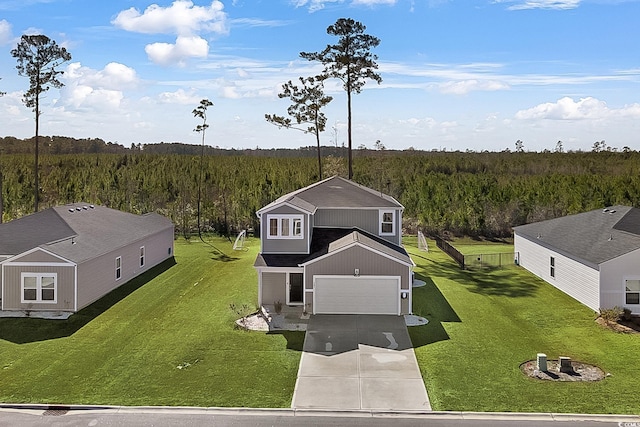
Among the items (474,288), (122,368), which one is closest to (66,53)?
(122,368)

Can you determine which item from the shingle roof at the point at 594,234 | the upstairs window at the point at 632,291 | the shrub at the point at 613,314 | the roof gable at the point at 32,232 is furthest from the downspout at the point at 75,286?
the upstairs window at the point at 632,291

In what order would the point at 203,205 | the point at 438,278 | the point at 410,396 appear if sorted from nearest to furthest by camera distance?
1. the point at 410,396
2. the point at 438,278
3. the point at 203,205

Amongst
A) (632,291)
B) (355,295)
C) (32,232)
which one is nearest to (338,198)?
(355,295)

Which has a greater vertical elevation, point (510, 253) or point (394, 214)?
point (394, 214)

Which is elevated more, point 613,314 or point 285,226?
point 285,226

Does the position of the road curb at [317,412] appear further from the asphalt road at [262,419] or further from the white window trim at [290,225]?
the white window trim at [290,225]

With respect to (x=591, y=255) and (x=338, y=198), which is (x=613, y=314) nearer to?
(x=591, y=255)

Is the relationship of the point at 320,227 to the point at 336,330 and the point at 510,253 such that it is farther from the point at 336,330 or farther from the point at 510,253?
the point at 510,253
